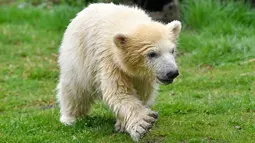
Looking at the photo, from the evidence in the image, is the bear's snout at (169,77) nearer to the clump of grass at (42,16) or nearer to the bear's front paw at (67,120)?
the bear's front paw at (67,120)

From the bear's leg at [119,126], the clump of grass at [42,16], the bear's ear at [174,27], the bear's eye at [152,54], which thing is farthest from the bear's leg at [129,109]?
the clump of grass at [42,16]

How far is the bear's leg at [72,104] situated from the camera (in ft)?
24.2

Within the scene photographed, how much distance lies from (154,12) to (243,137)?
7.66 meters

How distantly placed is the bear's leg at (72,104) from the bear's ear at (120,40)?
1.27 m

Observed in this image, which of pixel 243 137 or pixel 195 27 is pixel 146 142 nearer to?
pixel 243 137

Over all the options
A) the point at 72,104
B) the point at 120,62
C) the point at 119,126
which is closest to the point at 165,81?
the point at 120,62

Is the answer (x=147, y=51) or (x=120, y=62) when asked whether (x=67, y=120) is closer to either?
(x=120, y=62)

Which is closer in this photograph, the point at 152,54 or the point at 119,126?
the point at 152,54

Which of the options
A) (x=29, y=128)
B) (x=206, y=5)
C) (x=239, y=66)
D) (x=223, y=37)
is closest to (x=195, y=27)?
(x=206, y=5)

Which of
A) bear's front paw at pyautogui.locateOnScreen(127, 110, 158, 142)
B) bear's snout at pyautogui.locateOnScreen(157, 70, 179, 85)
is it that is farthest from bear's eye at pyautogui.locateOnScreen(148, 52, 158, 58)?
bear's front paw at pyautogui.locateOnScreen(127, 110, 158, 142)

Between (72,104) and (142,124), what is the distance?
74.7 inches

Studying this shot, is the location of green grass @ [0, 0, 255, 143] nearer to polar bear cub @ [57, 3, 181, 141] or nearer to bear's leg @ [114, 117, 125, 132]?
bear's leg @ [114, 117, 125, 132]

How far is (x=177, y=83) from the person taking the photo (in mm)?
9906

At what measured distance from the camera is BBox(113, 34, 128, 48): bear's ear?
6.24 meters
